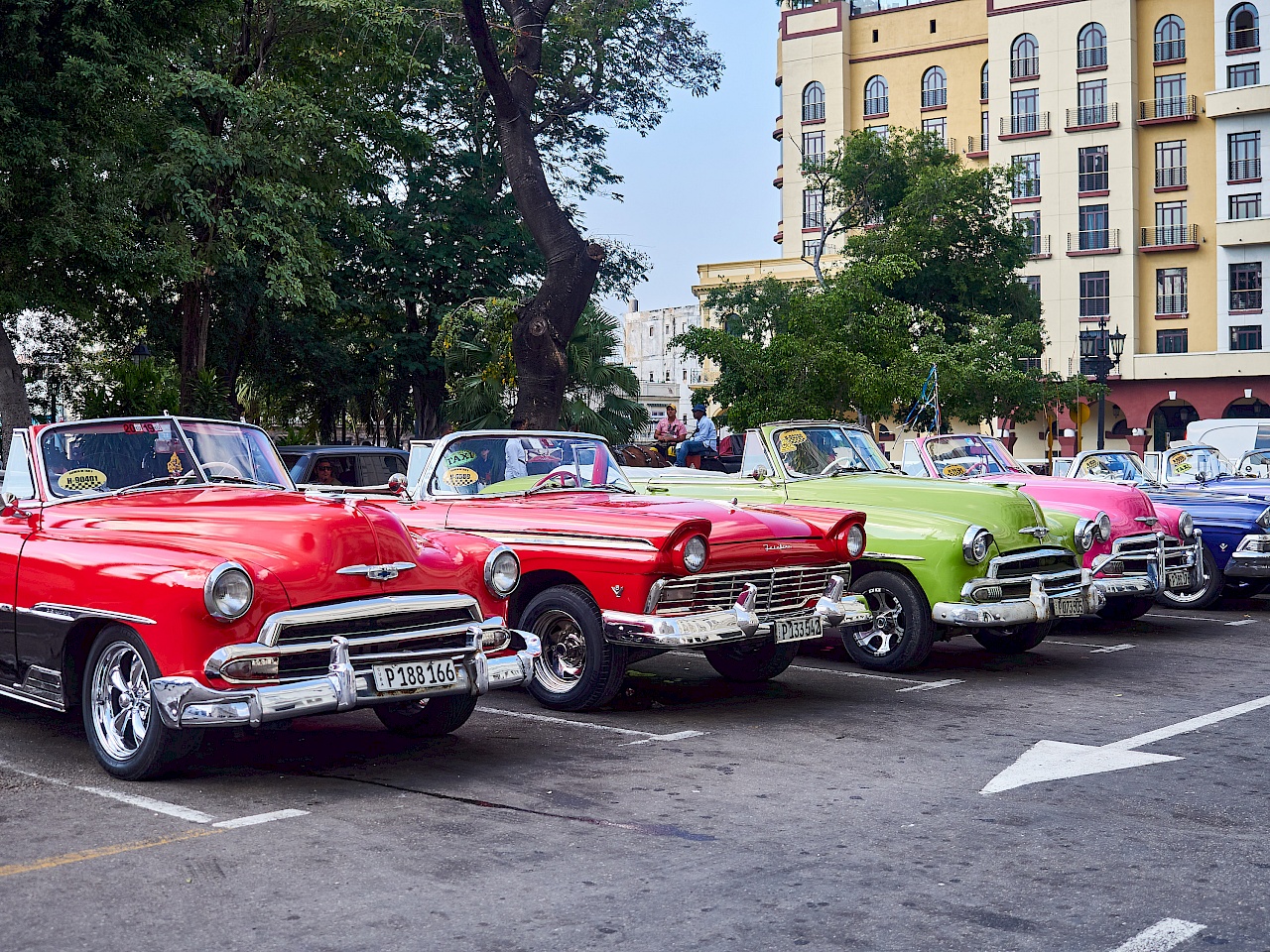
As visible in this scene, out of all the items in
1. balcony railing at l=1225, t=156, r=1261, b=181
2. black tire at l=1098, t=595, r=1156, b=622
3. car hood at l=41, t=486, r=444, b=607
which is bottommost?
black tire at l=1098, t=595, r=1156, b=622

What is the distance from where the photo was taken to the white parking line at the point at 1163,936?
4.26m

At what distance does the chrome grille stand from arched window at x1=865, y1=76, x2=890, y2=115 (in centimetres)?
5718

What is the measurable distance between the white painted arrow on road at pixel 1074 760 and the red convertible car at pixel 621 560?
1839 millimetres

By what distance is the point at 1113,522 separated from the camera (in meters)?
12.6

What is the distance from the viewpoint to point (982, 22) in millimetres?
61125

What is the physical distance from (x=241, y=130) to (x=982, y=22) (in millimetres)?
46424

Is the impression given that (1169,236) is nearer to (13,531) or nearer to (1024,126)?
(1024,126)

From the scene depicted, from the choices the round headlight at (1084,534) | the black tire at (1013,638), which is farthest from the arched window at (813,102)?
the black tire at (1013,638)

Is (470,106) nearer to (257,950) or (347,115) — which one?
(347,115)

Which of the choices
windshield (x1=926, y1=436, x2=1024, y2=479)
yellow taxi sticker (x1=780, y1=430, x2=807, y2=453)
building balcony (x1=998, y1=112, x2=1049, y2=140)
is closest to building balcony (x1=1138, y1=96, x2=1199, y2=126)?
building balcony (x1=998, y1=112, x2=1049, y2=140)

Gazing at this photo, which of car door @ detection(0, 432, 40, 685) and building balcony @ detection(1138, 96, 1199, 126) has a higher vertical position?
building balcony @ detection(1138, 96, 1199, 126)

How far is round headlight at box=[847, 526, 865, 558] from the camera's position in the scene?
938 cm

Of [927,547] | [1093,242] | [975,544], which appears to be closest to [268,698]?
[927,547]

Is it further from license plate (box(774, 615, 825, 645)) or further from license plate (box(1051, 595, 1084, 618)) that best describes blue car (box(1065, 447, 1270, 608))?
license plate (box(774, 615, 825, 645))
